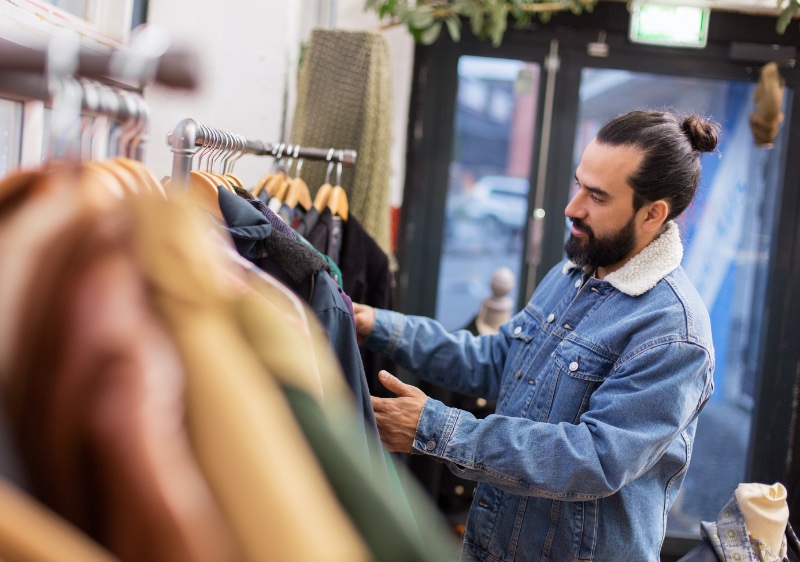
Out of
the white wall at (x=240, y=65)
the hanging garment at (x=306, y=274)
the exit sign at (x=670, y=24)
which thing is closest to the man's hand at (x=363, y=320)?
the hanging garment at (x=306, y=274)

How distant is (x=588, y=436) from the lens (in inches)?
55.7

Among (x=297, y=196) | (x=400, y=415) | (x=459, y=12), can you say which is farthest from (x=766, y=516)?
(x=459, y=12)

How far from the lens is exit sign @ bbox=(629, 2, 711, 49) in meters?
3.32

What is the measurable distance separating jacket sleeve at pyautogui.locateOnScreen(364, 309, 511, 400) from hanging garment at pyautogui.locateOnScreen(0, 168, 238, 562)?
130 cm

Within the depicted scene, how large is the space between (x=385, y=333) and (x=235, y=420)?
1.33 m

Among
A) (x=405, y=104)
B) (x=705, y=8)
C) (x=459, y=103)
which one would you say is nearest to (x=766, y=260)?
(x=705, y=8)

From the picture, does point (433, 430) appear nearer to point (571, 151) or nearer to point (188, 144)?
point (188, 144)

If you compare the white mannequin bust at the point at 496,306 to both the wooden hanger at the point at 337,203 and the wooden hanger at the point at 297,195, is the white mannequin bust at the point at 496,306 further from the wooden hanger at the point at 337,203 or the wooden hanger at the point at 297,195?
the wooden hanger at the point at 297,195

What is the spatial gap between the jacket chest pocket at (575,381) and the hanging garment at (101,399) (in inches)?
46.9

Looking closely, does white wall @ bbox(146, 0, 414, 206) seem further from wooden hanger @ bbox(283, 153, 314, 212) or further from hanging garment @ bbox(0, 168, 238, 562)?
hanging garment @ bbox(0, 168, 238, 562)

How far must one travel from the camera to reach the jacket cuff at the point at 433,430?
144cm

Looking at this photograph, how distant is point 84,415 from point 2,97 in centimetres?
129

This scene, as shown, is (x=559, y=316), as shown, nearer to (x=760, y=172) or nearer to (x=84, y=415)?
(x=84, y=415)

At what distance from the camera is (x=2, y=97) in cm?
153
